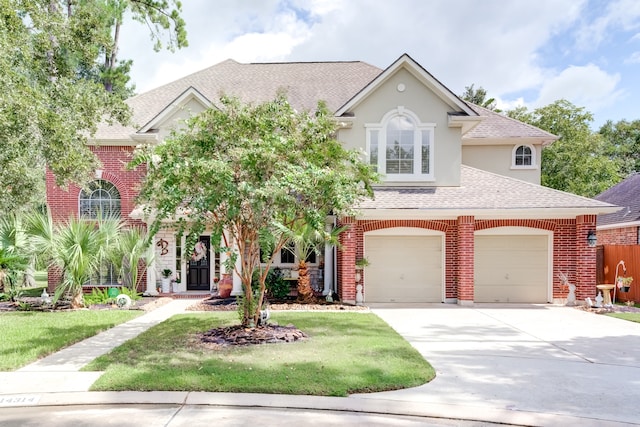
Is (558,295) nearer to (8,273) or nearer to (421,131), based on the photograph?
(421,131)

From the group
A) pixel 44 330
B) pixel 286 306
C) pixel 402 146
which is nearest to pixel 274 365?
pixel 44 330

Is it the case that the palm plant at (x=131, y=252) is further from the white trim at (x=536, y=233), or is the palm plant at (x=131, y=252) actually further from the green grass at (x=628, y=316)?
the green grass at (x=628, y=316)

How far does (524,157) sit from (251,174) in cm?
1381

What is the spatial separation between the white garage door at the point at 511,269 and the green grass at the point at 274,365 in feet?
20.4

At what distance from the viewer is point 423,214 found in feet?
45.0

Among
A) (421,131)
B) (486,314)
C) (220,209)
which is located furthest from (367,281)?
(220,209)

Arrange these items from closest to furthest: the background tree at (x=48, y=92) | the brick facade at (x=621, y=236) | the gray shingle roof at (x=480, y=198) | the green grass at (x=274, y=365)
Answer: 1. the green grass at (x=274, y=365)
2. the background tree at (x=48, y=92)
3. the gray shingle roof at (x=480, y=198)
4. the brick facade at (x=621, y=236)

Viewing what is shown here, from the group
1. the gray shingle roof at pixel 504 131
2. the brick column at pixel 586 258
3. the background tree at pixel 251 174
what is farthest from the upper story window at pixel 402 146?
the background tree at pixel 251 174

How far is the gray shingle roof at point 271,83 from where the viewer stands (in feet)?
60.4

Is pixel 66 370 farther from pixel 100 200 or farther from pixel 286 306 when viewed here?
pixel 100 200

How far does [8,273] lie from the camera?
1320cm

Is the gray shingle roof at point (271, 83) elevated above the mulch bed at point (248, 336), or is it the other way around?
the gray shingle roof at point (271, 83)

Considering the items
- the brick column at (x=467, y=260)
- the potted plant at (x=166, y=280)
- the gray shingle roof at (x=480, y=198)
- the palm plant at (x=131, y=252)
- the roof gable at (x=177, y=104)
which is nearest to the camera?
the gray shingle roof at (x=480, y=198)

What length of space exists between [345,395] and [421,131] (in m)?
11.2
